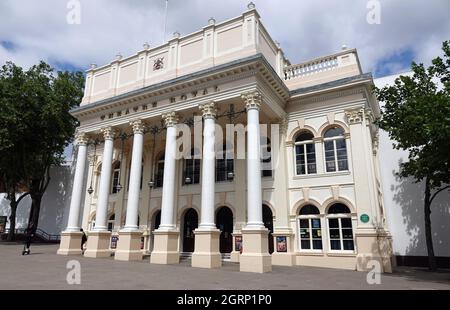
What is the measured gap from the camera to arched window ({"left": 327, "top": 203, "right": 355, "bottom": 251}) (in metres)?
14.6

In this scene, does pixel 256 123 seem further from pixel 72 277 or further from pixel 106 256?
pixel 106 256

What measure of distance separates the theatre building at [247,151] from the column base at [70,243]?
57mm

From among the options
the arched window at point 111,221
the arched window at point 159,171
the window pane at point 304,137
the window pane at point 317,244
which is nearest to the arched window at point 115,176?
the arched window at point 111,221

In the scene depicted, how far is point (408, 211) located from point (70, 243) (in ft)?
60.6

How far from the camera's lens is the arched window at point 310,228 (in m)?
15.2

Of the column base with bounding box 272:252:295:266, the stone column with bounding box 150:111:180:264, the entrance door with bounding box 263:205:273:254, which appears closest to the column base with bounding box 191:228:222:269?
the stone column with bounding box 150:111:180:264

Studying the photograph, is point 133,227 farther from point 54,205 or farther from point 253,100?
point 54,205

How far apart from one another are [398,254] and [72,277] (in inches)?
636

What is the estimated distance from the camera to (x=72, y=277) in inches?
358

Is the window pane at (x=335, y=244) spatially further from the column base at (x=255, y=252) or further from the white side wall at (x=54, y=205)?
the white side wall at (x=54, y=205)

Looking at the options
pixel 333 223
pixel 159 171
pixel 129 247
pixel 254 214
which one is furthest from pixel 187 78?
pixel 333 223

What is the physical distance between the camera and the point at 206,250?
520 inches
